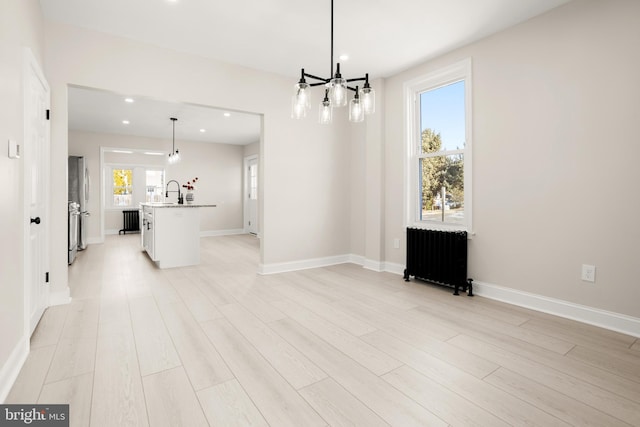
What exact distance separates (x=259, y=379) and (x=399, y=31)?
3.37m

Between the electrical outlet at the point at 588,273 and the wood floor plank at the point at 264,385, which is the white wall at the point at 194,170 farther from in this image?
the electrical outlet at the point at 588,273

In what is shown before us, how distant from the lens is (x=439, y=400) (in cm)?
163

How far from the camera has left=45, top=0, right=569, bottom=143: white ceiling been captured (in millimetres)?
2824

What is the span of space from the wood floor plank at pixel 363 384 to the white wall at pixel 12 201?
1.58 metres

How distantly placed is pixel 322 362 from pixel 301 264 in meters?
2.68

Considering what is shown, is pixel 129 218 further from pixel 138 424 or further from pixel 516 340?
pixel 516 340

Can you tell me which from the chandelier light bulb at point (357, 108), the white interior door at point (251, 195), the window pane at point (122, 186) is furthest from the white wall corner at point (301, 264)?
the window pane at point (122, 186)

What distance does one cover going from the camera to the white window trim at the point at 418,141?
3555mm

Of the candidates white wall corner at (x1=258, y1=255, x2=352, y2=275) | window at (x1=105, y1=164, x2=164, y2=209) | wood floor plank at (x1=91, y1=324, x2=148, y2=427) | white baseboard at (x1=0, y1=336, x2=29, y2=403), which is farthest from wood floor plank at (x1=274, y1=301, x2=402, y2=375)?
window at (x1=105, y1=164, x2=164, y2=209)

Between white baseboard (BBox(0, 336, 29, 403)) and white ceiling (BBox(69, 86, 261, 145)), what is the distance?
3.45m

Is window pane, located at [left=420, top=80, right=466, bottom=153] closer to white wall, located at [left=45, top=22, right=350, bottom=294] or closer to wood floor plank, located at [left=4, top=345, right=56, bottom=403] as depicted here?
white wall, located at [left=45, top=22, right=350, bottom=294]

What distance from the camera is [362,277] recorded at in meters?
4.21

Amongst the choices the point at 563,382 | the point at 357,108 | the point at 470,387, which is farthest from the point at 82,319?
the point at 563,382

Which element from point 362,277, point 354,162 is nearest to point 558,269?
point 362,277
